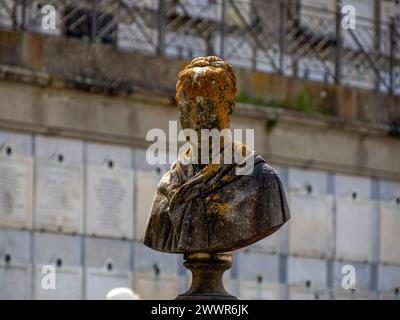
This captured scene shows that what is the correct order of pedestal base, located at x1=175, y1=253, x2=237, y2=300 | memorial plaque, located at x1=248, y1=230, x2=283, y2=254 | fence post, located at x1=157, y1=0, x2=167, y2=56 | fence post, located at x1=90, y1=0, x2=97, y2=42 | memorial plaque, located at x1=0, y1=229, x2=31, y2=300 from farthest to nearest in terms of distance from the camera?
memorial plaque, located at x1=248, y1=230, x2=283, y2=254
fence post, located at x1=157, y1=0, x2=167, y2=56
fence post, located at x1=90, y1=0, x2=97, y2=42
memorial plaque, located at x1=0, y1=229, x2=31, y2=300
pedestal base, located at x1=175, y1=253, x2=237, y2=300

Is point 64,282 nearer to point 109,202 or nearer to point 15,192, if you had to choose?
point 15,192

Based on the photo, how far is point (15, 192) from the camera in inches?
1196

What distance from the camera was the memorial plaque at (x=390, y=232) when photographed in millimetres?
34812

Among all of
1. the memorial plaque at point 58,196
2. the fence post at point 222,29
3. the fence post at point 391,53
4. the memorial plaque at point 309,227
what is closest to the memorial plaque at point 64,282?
the memorial plaque at point 58,196

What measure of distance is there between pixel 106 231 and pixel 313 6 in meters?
→ 6.52

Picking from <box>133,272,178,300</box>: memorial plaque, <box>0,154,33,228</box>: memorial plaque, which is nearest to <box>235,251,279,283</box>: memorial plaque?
<box>133,272,178,300</box>: memorial plaque

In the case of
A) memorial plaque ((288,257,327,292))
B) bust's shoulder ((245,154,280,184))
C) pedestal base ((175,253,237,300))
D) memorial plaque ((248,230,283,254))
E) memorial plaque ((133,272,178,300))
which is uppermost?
memorial plaque ((248,230,283,254))

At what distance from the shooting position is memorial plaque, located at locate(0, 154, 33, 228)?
30.3 metres

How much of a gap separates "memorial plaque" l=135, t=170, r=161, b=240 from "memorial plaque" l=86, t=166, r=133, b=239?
0.27ft

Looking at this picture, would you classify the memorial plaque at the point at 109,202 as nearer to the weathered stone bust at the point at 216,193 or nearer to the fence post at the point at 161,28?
the fence post at the point at 161,28

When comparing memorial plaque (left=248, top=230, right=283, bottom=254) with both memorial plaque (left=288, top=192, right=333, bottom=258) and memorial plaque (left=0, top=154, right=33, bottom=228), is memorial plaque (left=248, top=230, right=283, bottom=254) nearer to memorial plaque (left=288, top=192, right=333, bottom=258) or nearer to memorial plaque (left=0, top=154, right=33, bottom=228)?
memorial plaque (left=288, top=192, right=333, bottom=258)

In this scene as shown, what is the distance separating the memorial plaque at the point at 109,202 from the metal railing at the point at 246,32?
147 cm

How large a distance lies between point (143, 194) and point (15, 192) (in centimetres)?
208

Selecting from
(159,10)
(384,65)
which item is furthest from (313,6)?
(159,10)
